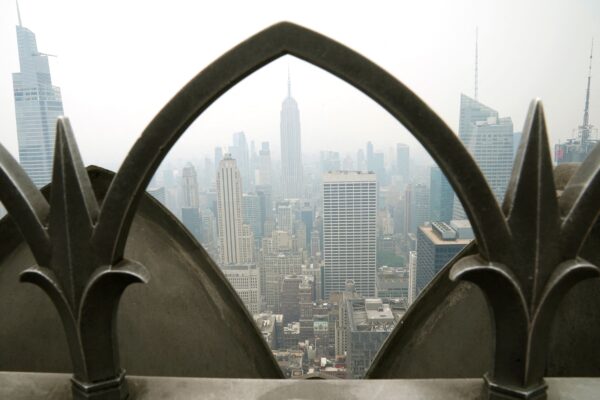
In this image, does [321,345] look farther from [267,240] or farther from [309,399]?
Result: [309,399]

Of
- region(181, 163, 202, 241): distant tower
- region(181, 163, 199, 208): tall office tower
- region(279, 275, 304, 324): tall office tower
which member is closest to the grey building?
region(279, 275, 304, 324): tall office tower

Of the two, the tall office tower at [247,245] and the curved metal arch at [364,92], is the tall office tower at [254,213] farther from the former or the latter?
the curved metal arch at [364,92]

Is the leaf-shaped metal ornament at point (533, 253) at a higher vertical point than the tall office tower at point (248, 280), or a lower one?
higher

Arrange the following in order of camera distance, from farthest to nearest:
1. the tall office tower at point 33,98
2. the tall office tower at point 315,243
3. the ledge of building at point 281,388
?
the tall office tower at point 315,243 < the tall office tower at point 33,98 < the ledge of building at point 281,388

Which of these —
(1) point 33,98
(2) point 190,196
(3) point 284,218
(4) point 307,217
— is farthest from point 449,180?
(4) point 307,217

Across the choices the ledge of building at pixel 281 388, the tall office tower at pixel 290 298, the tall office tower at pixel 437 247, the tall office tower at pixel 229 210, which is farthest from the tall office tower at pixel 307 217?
the ledge of building at pixel 281 388

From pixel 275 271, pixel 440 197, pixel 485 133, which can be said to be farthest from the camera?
pixel 275 271

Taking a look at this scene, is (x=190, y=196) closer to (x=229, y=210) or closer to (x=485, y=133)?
(x=229, y=210)
